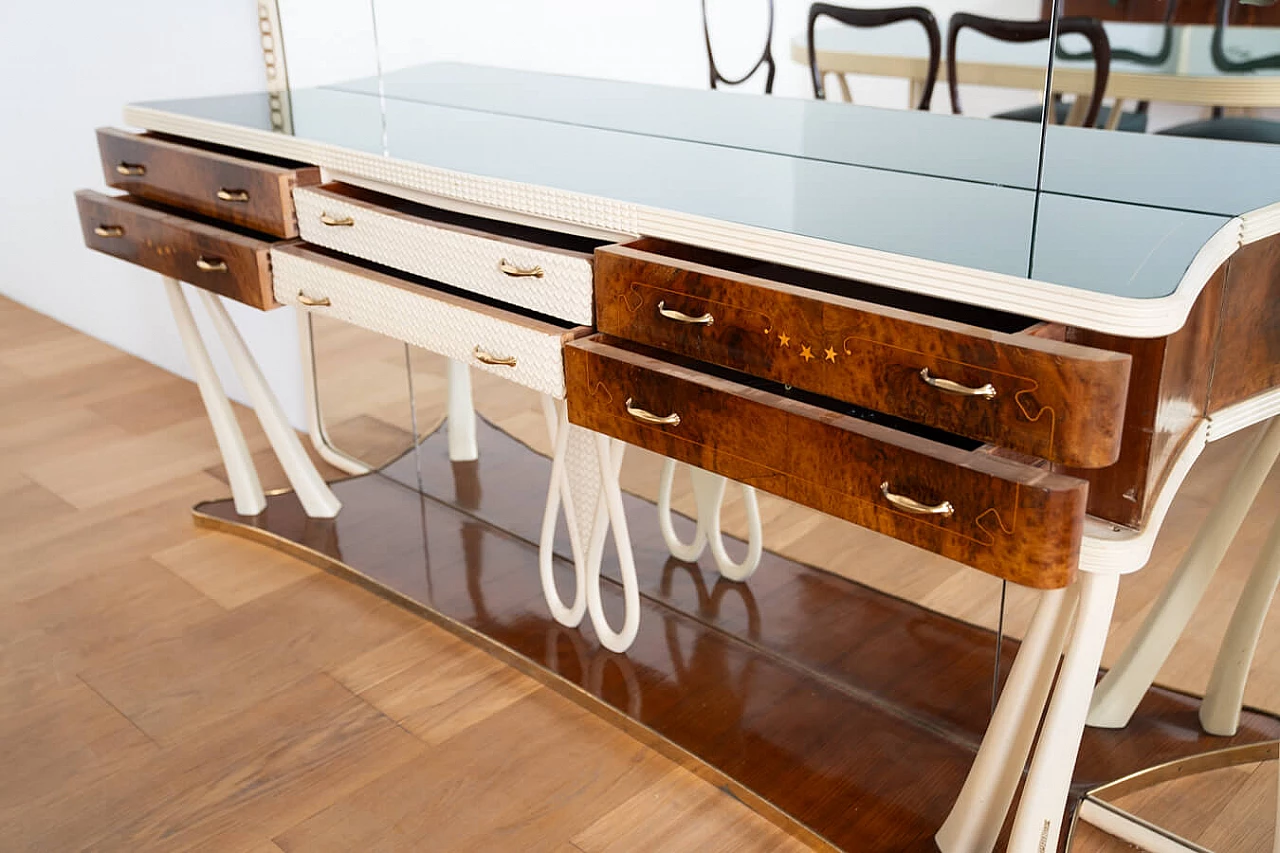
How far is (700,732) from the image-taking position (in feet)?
4.94

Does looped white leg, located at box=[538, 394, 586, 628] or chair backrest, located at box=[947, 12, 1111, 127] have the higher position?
chair backrest, located at box=[947, 12, 1111, 127]

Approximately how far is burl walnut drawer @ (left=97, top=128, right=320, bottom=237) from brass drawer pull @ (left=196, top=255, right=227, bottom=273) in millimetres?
61

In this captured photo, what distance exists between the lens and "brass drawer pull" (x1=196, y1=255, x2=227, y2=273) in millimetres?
1703

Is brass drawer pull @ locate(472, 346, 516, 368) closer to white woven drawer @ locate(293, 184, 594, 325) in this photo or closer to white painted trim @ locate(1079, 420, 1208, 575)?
white woven drawer @ locate(293, 184, 594, 325)

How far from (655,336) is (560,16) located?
0.55m

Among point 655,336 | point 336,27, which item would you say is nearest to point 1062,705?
point 655,336

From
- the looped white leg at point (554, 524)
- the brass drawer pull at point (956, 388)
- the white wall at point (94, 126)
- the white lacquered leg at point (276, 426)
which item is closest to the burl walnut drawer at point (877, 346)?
the brass drawer pull at point (956, 388)

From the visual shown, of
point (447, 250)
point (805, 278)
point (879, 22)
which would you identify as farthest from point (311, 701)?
point (879, 22)

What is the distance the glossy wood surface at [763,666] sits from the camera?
4.44 feet

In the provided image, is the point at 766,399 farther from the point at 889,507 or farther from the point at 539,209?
the point at 539,209

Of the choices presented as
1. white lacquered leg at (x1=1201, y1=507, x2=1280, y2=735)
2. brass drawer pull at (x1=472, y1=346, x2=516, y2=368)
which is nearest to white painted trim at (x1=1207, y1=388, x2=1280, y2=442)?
white lacquered leg at (x1=1201, y1=507, x2=1280, y2=735)

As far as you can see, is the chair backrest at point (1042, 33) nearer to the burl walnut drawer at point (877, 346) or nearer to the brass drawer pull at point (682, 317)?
the burl walnut drawer at point (877, 346)

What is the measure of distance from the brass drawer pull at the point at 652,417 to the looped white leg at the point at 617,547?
0.82 feet

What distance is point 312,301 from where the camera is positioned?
5.25ft
